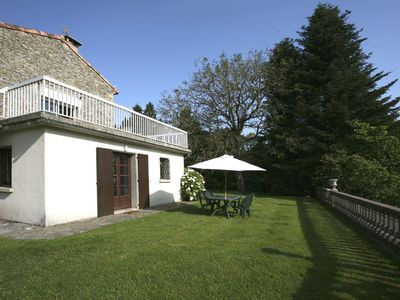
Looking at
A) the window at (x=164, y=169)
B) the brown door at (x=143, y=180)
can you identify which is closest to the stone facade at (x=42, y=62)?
the window at (x=164, y=169)

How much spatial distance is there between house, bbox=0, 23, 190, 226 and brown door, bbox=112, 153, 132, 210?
36 millimetres

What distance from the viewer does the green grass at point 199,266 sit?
3.85m

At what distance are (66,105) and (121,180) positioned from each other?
3.69 metres

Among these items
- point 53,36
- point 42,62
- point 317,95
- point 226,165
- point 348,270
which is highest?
point 53,36

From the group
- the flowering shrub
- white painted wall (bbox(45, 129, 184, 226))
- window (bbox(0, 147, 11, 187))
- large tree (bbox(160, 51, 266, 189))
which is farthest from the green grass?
large tree (bbox(160, 51, 266, 189))

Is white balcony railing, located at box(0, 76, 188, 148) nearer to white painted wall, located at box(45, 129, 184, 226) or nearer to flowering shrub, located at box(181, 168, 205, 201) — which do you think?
white painted wall, located at box(45, 129, 184, 226)

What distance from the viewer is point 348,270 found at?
186 inches

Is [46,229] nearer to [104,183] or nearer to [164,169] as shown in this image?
[104,183]

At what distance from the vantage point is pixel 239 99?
968 inches

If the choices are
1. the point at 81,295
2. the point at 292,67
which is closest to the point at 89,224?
the point at 81,295

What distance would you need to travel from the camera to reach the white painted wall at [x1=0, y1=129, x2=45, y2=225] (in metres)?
8.05

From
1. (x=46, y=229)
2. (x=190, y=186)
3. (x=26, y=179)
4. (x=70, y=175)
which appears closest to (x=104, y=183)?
(x=70, y=175)

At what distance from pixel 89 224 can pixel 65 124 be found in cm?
276

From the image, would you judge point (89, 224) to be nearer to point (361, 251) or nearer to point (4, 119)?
point (4, 119)
